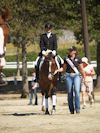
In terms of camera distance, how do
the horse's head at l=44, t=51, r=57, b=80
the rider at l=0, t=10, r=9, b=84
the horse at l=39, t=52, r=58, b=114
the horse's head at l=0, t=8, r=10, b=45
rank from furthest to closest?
the horse at l=39, t=52, r=58, b=114 → the horse's head at l=44, t=51, r=57, b=80 → the horse's head at l=0, t=8, r=10, b=45 → the rider at l=0, t=10, r=9, b=84

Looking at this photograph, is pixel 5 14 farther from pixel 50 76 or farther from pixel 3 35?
pixel 50 76

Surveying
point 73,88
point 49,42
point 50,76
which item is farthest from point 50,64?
point 73,88

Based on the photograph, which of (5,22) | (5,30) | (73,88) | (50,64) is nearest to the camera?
(5,30)

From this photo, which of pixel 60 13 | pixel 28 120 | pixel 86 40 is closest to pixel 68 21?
pixel 60 13

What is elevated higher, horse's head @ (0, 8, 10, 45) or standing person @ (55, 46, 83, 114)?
horse's head @ (0, 8, 10, 45)

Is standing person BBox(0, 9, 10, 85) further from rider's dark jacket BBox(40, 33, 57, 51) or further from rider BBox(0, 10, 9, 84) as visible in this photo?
rider's dark jacket BBox(40, 33, 57, 51)

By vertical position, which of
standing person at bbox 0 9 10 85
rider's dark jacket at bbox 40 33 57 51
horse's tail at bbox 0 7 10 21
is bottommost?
rider's dark jacket at bbox 40 33 57 51

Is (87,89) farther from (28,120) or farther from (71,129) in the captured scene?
(71,129)

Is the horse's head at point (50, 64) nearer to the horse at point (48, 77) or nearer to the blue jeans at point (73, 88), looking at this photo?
the horse at point (48, 77)

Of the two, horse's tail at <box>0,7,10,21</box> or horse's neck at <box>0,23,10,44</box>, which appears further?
horse's tail at <box>0,7,10,21</box>

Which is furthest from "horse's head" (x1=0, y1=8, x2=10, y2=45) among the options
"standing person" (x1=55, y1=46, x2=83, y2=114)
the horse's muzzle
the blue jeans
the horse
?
the blue jeans

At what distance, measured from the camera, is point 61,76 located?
55.9ft

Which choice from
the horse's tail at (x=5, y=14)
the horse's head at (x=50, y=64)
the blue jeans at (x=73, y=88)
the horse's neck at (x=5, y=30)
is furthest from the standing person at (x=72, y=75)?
the horse's neck at (x=5, y=30)

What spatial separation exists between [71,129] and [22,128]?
1.06m
